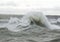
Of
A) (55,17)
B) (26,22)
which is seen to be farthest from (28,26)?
(55,17)

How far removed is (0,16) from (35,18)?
3409 millimetres

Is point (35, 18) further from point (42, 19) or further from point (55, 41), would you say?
point (55, 41)

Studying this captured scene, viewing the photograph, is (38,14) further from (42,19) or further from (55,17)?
(55,17)

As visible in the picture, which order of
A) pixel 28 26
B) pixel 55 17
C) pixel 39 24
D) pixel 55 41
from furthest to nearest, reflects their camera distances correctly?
1. pixel 55 17
2. pixel 39 24
3. pixel 28 26
4. pixel 55 41

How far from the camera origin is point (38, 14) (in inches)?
239

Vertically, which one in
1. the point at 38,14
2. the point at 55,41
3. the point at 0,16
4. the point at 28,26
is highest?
the point at 0,16

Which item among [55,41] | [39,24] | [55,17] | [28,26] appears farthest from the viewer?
[55,17]

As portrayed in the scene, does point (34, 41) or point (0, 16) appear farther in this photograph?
point (0, 16)

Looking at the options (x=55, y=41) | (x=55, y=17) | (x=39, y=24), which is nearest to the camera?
(x=55, y=41)

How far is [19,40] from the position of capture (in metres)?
3.57

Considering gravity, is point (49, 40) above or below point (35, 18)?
below

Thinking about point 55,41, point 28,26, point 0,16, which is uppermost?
point 0,16

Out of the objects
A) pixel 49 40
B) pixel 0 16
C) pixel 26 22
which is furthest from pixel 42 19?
pixel 0 16

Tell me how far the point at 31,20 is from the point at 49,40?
2.22 meters
